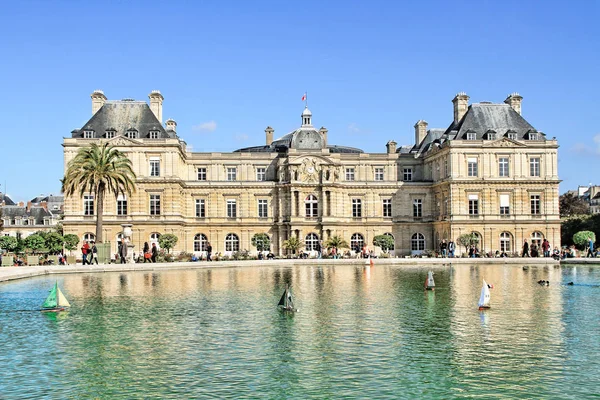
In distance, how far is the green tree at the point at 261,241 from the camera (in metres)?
68.7

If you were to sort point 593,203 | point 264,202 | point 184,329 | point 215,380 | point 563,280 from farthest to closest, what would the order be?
point 593,203 → point 264,202 → point 563,280 → point 184,329 → point 215,380

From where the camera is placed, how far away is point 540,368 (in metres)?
15.4

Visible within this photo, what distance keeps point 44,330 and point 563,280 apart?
26.1 m

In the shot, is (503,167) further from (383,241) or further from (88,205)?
(88,205)

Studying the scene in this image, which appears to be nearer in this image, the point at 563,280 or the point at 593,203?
the point at 563,280

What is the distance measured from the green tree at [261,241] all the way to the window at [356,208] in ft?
32.0

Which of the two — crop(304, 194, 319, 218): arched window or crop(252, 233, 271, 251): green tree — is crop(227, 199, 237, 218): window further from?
crop(304, 194, 319, 218): arched window

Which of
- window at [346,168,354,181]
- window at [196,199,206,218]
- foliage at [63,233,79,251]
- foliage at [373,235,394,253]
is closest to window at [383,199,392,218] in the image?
window at [346,168,354,181]

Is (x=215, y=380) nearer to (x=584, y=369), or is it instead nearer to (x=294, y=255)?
(x=584, y=369)

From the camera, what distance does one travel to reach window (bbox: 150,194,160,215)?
65.3 metres

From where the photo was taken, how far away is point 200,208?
71.3 m

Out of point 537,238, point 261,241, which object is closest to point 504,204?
point 537,238

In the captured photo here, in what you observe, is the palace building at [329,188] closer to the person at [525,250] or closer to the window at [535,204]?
the window at [535,204]

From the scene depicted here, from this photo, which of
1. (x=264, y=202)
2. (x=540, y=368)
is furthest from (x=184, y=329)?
(x=264, y=202)
